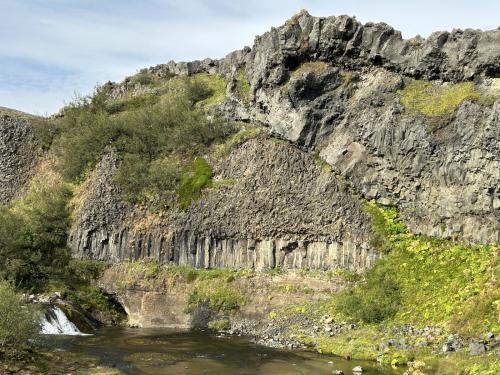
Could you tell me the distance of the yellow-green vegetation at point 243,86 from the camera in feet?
179

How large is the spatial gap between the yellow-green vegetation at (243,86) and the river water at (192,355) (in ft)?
84.4

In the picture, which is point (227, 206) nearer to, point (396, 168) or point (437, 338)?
point (396, 168)

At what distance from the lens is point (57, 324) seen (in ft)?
124

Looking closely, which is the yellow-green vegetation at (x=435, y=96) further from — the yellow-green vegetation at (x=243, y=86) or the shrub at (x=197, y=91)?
the shrub at (x=197, y=91)

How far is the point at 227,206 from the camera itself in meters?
46.0

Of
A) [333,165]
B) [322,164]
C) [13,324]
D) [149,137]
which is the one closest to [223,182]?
[322,164]

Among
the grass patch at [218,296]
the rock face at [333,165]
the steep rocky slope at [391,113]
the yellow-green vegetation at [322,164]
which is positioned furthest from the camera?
the yellow-green vegetation at [322,164]

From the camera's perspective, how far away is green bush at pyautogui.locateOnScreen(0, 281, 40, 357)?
25.9 m

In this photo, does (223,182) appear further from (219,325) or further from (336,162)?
(219,325)

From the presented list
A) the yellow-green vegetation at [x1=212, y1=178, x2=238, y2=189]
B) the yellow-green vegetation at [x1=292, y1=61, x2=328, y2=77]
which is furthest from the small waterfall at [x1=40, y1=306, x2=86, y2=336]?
the yellow-green vegetation at [x1=292, y1=61, x2=328, y2=77]

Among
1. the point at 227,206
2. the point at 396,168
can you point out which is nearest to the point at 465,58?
the point at 396,168

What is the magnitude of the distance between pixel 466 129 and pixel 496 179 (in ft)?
15.0

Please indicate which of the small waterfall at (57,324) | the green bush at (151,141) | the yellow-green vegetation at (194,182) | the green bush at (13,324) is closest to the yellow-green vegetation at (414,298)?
the yellow-green vegetation at (194,182)

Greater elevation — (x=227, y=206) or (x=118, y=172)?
(x=118, y=172)
